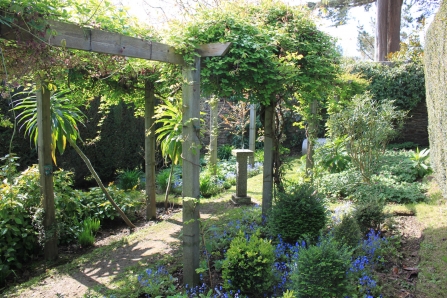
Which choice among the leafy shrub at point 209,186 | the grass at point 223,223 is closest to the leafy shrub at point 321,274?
the grass at point 223,223

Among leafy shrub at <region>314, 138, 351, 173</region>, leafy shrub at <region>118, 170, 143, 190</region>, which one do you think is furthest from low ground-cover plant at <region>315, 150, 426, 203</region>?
leafy shrub at <region>118, 170, 143, 190</region>

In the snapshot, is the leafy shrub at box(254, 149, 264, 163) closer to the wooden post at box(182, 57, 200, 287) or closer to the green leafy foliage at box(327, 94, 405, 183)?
the green leafy foliage at box(327, 94, 405, 183)

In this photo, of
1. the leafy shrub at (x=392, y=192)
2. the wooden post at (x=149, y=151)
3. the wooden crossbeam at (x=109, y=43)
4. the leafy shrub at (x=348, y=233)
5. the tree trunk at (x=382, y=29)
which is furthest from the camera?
the tree trunk at (x=382, y=29)

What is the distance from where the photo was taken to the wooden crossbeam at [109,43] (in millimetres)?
2373

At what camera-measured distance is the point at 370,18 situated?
72.0 feet

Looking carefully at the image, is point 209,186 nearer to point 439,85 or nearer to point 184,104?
point 184,104

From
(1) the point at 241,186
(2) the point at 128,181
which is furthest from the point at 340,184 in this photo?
(2) the point at 128,181

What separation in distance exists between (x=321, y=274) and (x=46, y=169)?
3221 millimetres

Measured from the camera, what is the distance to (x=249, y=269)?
111 inches

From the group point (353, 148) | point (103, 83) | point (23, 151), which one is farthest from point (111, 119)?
point (353, 148)

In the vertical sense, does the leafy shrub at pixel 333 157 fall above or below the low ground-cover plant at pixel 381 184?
above

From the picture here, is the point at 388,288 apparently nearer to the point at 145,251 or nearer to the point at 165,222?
the point at 145,251

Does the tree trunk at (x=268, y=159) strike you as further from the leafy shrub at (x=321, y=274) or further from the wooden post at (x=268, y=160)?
the leafy shrub at (x=321, y=274)

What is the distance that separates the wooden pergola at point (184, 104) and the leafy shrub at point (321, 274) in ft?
3.25
